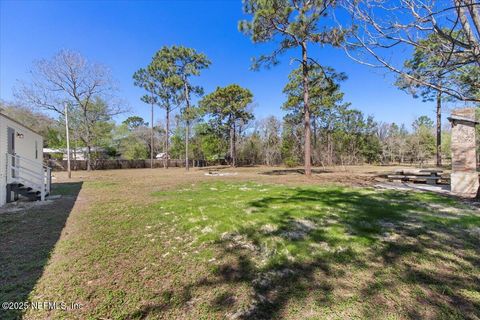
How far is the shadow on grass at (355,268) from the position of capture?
196cm

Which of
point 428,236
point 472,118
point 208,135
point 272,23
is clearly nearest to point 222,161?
point 208,135

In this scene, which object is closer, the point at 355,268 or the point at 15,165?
the point at 355,268

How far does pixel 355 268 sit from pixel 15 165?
9437mm

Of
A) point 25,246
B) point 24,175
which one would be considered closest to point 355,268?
point 25,246

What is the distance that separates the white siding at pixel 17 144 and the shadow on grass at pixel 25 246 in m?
1.26

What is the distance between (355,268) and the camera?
8.36ft

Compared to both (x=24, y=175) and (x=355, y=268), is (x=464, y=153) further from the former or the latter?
(x=24, y=175)

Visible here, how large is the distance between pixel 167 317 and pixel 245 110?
25.8m

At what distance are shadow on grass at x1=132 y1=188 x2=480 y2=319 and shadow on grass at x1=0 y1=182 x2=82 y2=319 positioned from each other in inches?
56.4

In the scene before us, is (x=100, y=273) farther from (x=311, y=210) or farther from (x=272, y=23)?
(x=272, y=23)

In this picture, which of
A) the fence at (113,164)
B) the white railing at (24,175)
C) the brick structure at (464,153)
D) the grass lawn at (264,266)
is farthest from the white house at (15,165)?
the fence at (113,164)

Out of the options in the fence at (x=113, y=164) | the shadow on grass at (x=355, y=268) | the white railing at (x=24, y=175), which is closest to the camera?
the shadow on grass at (x=355, y=268)

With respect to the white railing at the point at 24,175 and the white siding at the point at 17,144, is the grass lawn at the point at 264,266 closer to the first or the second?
the white siding at the point at 17,144

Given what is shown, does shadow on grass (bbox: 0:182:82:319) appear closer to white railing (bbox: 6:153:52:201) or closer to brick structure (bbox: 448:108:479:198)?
white railing (bbox: 6:153:52:201)
